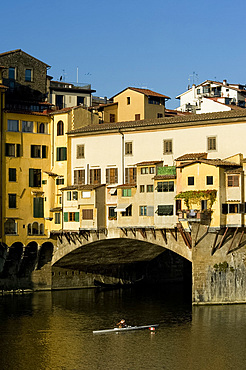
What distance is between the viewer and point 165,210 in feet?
240

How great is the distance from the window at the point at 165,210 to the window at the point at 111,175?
7208mm

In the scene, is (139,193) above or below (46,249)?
above

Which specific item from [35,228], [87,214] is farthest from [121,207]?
[35,228]

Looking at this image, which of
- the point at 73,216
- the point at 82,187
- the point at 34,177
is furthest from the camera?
the point at 34,177

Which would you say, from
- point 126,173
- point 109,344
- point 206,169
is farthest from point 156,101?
point 109,344

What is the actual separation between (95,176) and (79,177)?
7.93ft

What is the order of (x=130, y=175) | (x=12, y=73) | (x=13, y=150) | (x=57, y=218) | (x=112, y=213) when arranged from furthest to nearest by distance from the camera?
(x=12, y=73)
(x=57, y=218)
(x=13, y=150)
(x=112, y=213)
(x=130, y=175)

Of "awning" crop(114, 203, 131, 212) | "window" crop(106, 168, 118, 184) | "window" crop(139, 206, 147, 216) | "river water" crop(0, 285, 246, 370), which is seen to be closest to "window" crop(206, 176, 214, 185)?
"window" crop(139, 206, 147, 216)

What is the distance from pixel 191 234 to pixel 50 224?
64.6ft

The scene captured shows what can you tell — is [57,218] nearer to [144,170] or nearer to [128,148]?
[128,148]

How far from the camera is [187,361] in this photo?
5303 cm

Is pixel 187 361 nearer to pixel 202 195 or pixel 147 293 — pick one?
pixel 202 195

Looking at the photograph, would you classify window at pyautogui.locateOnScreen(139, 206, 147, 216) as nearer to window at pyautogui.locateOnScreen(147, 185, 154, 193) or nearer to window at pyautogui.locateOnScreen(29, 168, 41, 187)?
window at pyautogui.locateOnScreen(147, 185, 154, 193)

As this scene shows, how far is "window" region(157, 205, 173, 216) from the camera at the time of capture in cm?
7300
